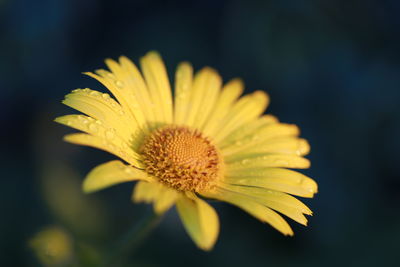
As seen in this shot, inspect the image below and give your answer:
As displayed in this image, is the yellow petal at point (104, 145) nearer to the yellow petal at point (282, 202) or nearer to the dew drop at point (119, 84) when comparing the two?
the dew drop at point (119, 84)

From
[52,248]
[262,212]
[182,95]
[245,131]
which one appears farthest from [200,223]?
[52,248]

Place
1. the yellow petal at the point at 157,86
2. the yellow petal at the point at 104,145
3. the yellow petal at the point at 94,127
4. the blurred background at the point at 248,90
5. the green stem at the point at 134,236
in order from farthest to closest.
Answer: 1. the blurred background at the point at 248,90
2. the yellow petal at the point at 157,86
3. the green stem at the point at 134,236
4. the yellow petal at the point at 94,127
5. the yellow petal at the point at 104,145

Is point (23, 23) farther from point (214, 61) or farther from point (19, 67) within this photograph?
point (214, 61)

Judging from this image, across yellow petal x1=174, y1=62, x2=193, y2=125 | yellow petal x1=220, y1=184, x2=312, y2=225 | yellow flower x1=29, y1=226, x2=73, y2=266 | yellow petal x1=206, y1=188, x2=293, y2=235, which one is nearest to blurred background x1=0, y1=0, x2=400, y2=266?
yellow flower x1=29, y1=226, x2=73, y2=266

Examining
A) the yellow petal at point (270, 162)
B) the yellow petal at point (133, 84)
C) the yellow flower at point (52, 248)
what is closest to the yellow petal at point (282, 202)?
the yellow petal at point (270, 162)

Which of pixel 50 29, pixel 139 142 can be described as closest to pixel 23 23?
pixel 50 29

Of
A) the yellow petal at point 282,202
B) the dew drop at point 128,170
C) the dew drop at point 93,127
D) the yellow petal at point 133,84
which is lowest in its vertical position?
the dew drop at point 128,170

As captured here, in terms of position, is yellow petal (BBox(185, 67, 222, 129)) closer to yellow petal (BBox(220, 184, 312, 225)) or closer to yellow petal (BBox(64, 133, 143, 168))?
yellow petal (BBox(64, 133, 143, 168))
